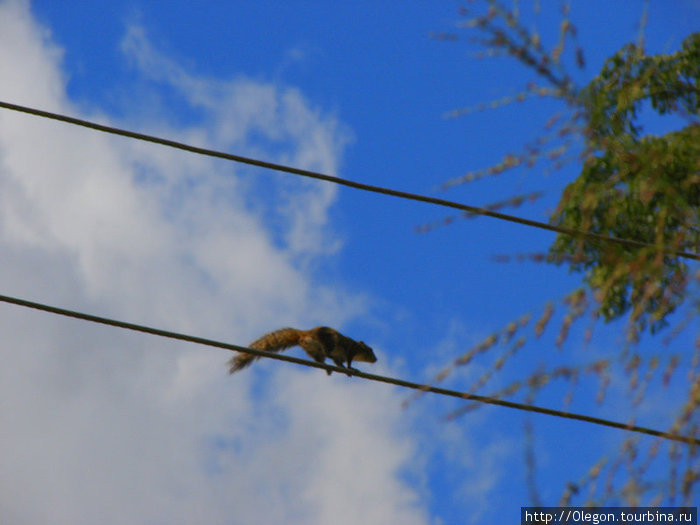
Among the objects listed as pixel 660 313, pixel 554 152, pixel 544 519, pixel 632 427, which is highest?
pixel 554 152

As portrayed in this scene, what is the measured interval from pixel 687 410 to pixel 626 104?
0.72 metres

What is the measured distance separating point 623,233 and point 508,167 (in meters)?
7.78

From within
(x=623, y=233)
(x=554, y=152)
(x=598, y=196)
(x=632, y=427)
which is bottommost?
(x=632, y=427)

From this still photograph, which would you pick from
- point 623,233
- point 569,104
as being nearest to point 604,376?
point 569,104

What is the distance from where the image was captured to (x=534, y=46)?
2.06 meters

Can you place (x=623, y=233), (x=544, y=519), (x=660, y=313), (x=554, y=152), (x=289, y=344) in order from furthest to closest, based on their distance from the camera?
(x=623, y=233), (x=289, y=344), (x=554, y=152), (x=660, y=313), (x=544, y=519)

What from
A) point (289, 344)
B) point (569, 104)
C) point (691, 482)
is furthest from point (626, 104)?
point (289, 344)

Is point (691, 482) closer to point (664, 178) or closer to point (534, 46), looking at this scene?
point (664, 178)

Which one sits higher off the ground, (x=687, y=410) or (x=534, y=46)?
(x=534, y=46)

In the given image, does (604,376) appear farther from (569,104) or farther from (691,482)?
(569,104)

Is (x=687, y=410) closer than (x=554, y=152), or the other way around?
(x=687, y=410)

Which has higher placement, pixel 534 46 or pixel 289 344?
pixel 289 344

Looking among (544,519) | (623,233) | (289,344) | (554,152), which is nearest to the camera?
(544,519)

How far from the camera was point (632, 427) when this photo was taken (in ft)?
6.42
